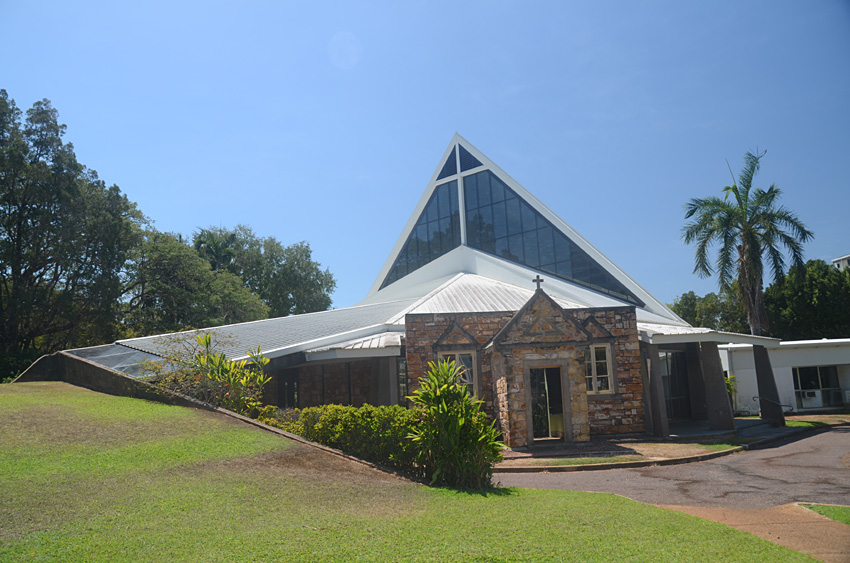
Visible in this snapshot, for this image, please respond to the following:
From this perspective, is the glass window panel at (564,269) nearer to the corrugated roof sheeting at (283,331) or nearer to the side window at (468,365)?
the corrugated roof sheeting at (283,331)

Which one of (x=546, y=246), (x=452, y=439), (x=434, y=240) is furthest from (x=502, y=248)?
(x=452, y=439)

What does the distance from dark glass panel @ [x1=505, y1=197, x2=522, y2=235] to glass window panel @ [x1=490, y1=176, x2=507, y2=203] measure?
1.29 feet

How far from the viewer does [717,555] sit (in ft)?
17.2

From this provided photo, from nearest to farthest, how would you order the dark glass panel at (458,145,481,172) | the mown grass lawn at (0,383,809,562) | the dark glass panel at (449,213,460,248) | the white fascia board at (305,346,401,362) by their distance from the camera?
the mown grass lawn at (0,383,809,562) → the white fascia board at (305,346,401,362) → the dark glass panel at (449,213,460,248) → the dark glass panel at (458,145,481,172)

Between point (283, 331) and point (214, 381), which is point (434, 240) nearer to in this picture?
point (283, 331)

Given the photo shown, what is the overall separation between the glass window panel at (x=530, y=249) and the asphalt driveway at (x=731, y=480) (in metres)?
12.1

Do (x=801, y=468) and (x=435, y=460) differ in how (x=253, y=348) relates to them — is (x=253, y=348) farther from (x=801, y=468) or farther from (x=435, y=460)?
(x=801, y=468)

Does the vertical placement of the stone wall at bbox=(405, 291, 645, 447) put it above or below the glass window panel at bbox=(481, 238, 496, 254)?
below

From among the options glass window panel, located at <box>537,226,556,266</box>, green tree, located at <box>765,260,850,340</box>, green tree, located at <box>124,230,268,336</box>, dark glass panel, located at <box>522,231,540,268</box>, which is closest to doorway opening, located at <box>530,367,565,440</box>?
glass window panel, located at <box>537,226,556,266</box>

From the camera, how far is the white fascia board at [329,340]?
48.4 ft

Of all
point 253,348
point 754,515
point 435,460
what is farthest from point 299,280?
point 754,515

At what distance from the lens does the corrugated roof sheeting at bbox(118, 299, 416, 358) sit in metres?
15.0

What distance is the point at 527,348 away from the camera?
13.7 meters

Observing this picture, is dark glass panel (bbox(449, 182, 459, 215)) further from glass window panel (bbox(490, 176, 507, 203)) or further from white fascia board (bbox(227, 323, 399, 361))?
white fascia board (bbox(227, 323, 399, 361))
